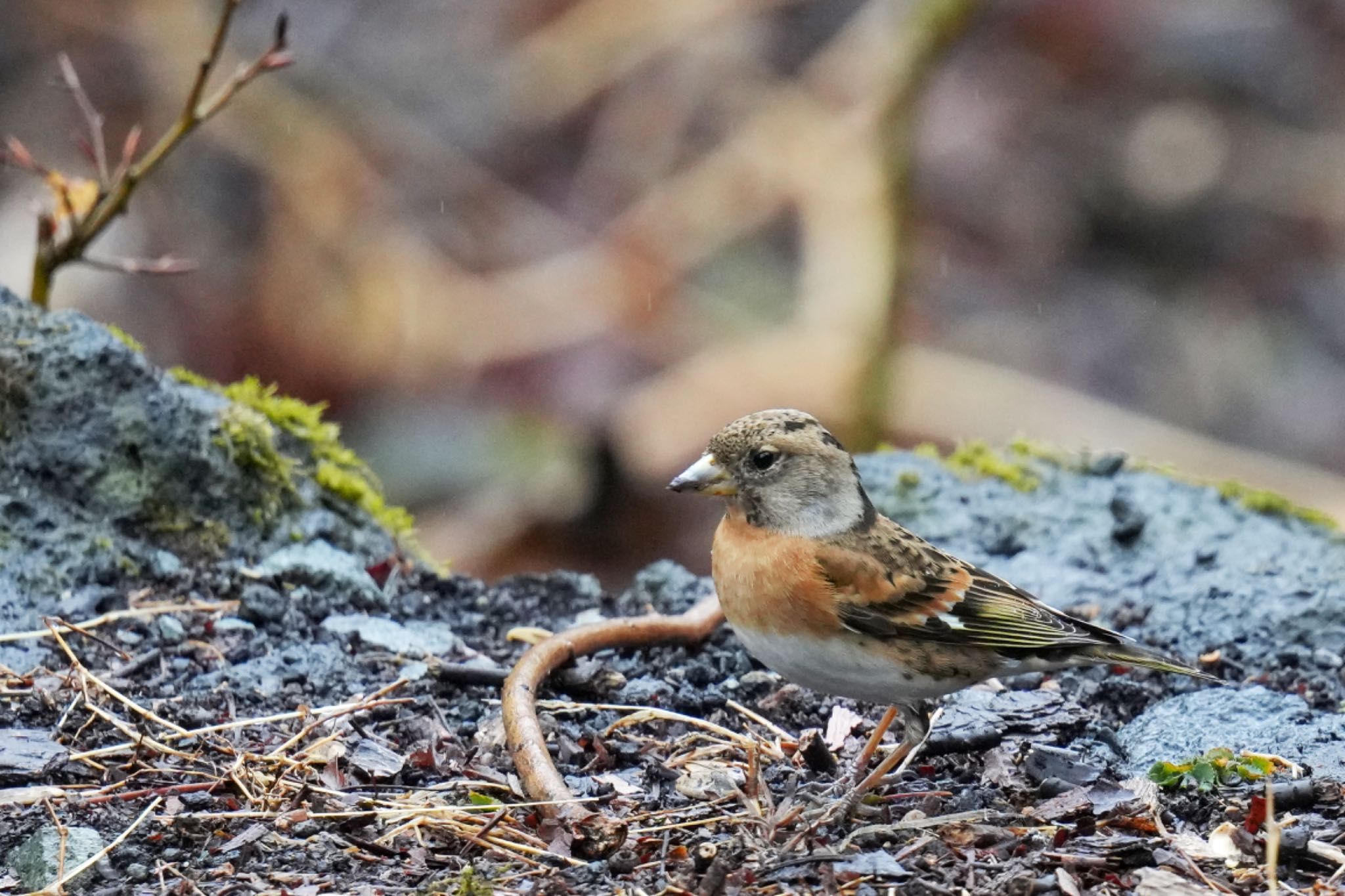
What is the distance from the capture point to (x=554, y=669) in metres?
4.17

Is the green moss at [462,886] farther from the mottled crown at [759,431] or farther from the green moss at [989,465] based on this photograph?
the green moss at [989,465]

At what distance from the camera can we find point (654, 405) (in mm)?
9070

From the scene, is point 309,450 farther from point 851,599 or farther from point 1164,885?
point 1164,885

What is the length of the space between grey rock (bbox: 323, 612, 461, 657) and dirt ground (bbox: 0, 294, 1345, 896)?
0.01m

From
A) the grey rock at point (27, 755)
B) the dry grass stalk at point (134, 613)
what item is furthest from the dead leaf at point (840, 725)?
the grey rock at point (27, 755)

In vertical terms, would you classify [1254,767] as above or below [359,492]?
below

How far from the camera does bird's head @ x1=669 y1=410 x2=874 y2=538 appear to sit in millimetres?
3988

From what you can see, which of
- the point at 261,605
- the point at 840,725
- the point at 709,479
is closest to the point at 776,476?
the point at 709,479

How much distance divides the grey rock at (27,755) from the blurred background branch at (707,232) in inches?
184

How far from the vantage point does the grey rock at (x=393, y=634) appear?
450 cm

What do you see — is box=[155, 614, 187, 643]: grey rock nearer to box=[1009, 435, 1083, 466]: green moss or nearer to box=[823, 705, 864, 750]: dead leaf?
box=[823, 705, 864, 750]: dead leaf

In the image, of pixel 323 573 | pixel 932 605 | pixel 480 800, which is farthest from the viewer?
pixel 323 573

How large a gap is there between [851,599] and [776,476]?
409 millimetres

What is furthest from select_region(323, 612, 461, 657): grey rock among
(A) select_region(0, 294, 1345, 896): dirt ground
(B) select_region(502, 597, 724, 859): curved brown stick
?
(B) select_region(502, 597, 724, 859): curved brown stick
